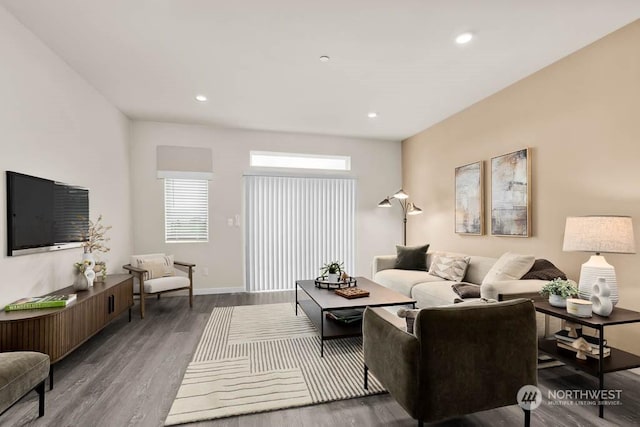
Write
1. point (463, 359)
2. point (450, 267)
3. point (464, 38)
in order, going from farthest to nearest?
point (450, 267)
point (464, 38)
point (463, 359)

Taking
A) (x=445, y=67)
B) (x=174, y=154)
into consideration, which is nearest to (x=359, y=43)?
(x=445, y=67)

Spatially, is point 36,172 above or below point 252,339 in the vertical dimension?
above

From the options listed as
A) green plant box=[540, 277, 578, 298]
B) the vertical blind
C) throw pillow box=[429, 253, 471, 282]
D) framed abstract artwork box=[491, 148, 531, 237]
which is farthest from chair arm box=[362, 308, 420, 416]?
the vertical blind

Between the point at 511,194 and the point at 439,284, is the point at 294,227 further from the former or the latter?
the point at 511,194

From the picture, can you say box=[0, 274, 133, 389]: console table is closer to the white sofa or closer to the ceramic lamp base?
the white sofa

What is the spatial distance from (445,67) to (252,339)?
11.4 ft

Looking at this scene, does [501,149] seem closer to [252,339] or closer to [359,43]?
[359,43]

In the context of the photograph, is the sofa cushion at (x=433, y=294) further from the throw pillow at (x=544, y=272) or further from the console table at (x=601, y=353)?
the console table at (x=601, y=353)

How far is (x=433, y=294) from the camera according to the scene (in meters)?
3.50

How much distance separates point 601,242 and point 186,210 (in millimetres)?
5153

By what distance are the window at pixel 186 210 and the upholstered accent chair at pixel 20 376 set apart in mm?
3248

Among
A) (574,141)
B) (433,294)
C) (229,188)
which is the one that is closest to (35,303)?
(229,188)

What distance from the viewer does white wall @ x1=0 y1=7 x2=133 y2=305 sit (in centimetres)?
243

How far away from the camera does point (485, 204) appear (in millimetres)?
4129
